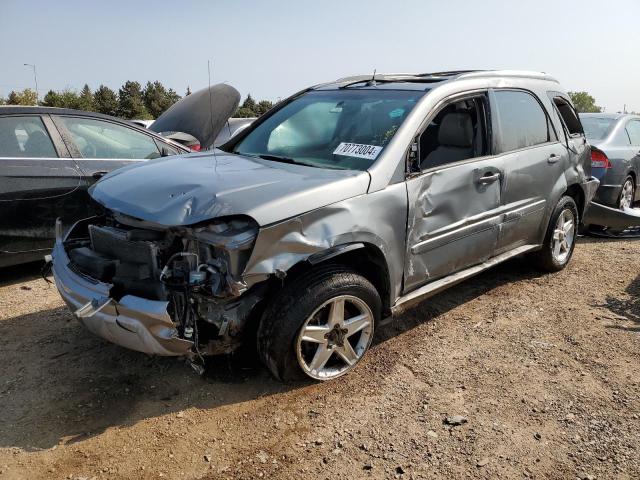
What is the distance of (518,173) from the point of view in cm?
416

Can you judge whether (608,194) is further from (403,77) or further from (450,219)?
(450,219)

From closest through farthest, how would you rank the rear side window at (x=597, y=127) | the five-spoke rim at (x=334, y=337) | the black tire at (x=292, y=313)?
the black tire at (x=292, y=313) < the five-spoke rim at (x=334, y=337) < the rear side window at (x=597, y=127)

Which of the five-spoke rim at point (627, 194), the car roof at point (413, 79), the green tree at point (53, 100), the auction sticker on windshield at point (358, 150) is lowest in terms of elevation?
the five-spoke rim at point (627, 194)

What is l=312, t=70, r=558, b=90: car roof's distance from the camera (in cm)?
376

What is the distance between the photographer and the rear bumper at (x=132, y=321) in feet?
8.48

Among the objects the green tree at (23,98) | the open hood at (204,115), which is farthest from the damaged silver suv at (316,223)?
the green tree at (23,98)

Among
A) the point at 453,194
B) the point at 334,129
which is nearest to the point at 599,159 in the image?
the point at 453,194

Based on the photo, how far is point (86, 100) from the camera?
34.0m

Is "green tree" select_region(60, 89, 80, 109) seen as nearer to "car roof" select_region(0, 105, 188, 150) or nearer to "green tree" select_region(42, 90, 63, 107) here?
"green tree" select_region(42, 90, 63, 107)

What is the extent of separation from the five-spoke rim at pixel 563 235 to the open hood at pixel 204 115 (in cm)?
429

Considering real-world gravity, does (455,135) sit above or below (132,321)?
→ above

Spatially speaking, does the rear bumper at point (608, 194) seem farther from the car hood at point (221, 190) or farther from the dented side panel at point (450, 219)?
the car hood at point (221, 190)

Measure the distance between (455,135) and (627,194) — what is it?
4827 millimetres

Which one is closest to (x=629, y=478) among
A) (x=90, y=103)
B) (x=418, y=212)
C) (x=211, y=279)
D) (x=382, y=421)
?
(x=382, y=421)
